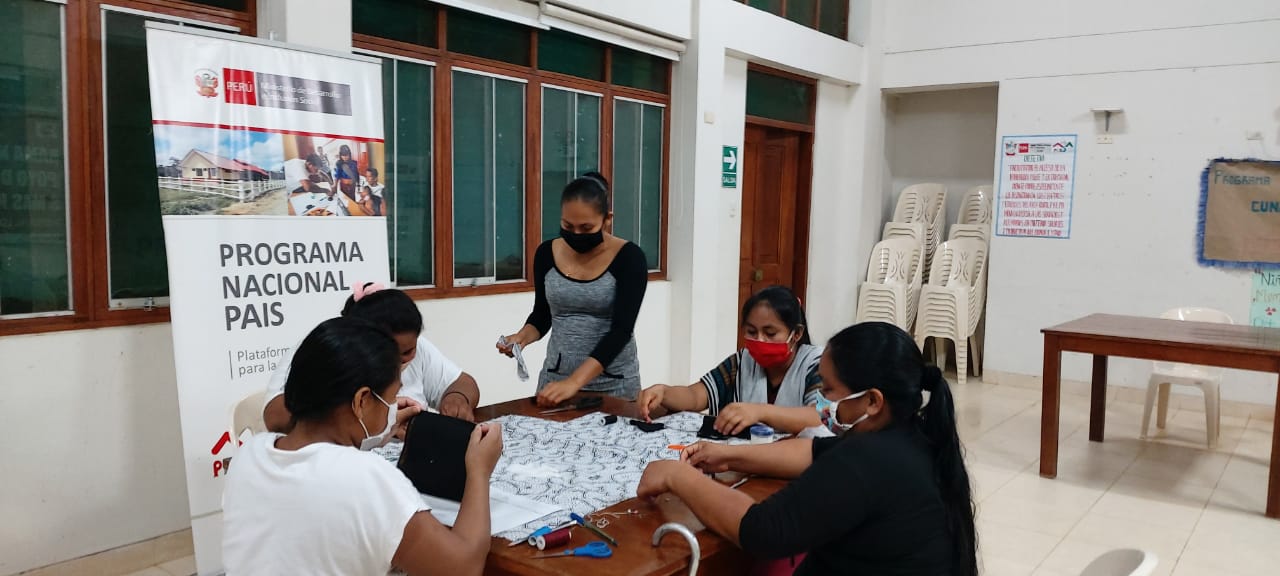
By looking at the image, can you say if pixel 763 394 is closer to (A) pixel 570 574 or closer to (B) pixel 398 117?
(A) pixel 570 574

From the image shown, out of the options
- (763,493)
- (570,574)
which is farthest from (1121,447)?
(570,574)

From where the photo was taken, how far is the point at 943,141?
779cm

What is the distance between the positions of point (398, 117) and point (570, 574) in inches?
123

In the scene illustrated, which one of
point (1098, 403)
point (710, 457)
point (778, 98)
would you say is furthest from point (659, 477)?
point (778, 98)

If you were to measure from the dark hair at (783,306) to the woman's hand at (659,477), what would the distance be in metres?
0.78

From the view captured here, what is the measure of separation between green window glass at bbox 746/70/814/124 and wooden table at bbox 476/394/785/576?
504cm

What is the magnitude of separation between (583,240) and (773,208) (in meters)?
4.52

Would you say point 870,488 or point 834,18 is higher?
point 834,18

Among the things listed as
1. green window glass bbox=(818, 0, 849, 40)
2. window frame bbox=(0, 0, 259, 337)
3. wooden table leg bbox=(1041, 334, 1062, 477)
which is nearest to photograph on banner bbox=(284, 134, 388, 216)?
window frame bbox=(0, 0, 259, 337)

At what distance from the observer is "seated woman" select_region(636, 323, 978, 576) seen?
60.3 inches

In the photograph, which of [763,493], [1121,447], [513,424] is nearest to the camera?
[763,493]

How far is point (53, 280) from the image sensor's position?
9.92 feet

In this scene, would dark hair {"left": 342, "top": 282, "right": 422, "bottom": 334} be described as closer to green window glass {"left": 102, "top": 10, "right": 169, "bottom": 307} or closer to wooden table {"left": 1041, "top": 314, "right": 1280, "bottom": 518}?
green window glass {"left": 102, "top": 10, "right": 169, "bottom": 307}

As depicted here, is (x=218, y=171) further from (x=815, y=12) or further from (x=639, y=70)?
(x=815, y=12)
